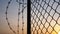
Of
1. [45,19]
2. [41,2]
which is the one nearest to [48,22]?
[45,19]

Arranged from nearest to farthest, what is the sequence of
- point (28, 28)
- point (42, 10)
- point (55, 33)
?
point (55, 33) → point (42, 10) → point (28, 28)

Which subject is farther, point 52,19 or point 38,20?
point 38,20

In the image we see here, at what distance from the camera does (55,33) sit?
1.59ft

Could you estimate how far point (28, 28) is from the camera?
71 cm

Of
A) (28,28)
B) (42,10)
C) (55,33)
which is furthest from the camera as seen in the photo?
(28,28)

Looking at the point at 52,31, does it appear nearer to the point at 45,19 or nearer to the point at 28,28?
the point at 45,19

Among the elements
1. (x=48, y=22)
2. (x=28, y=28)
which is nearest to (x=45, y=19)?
(x=48, y=22)

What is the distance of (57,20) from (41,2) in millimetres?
168

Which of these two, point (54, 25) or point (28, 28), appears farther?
point (28, 28)

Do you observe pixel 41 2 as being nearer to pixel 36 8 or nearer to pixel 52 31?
pixel 36 8

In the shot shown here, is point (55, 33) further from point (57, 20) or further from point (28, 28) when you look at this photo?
point (28, 28)

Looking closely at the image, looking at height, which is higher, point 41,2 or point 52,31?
point 41,2

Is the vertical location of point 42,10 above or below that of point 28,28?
above

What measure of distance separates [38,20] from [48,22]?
3.6 inches
